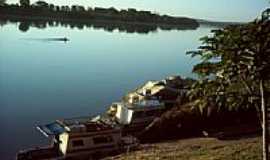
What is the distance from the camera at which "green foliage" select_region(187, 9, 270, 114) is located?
11.7 meters

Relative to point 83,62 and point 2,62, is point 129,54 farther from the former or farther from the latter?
point 2,62

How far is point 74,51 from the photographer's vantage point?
297ft

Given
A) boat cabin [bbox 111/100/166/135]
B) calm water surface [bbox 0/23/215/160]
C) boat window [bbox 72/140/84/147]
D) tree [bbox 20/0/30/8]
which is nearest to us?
boat window [bbox 72/140/84/147]

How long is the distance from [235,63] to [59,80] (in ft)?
141

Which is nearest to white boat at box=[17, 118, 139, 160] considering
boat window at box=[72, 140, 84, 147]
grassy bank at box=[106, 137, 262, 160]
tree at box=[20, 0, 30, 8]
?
boat window at box=[72, 140, 84, 147]

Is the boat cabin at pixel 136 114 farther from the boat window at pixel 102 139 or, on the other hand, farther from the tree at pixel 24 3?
the tree at pixel 24 3

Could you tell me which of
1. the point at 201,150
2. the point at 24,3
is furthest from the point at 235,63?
the point at 24,3

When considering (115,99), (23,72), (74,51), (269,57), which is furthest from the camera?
(74,51)

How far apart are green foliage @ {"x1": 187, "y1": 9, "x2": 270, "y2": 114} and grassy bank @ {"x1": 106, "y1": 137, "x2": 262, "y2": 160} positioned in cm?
596

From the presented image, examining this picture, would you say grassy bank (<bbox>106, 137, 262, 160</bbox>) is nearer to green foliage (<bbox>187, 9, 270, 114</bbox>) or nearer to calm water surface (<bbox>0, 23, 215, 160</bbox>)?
green foliage (<bbox>187, 9, 270, 114</bbox>)

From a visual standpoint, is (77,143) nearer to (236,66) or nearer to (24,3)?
(236,66)

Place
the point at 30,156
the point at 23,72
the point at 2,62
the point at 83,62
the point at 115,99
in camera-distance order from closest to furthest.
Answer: the point at 30,156 → the point at 115,99 → the point at 23,72 → the point at 2,62 → the point at 83,62

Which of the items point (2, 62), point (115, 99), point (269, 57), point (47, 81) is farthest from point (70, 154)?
point (2, 62)

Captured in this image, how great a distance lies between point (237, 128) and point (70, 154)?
9469mm
